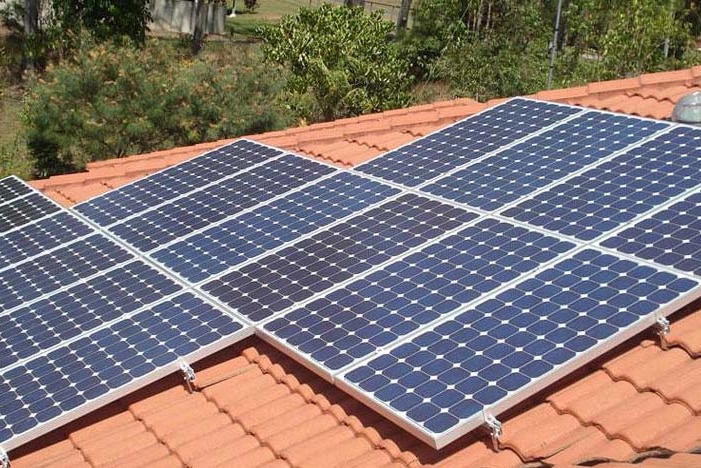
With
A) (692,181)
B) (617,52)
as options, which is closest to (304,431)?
(692,181)

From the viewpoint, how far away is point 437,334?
657cm

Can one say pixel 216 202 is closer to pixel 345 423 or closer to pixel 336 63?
pixel 345 423

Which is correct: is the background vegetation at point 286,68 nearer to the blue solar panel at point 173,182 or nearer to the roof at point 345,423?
the blue solar panel at point 173,182

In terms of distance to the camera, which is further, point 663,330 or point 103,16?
point 103,16

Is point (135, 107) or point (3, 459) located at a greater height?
point (135, 107)

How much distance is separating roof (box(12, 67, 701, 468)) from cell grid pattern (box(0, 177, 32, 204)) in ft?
17.6

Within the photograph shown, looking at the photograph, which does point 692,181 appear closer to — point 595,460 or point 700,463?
point 595,460

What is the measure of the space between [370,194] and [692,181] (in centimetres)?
323

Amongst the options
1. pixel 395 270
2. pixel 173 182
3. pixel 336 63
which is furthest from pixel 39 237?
pixel 336 63

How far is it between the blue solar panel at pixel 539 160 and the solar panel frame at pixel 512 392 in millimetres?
2071

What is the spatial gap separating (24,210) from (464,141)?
5651mm

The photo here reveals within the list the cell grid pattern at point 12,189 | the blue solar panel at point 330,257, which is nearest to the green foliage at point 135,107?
the cell grid pattern at point 12,189

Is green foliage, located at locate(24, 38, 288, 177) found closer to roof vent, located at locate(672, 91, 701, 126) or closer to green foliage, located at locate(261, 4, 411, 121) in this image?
green foliage, located at locate(261, 4, 411, 121)

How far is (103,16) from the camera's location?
3941 cm
